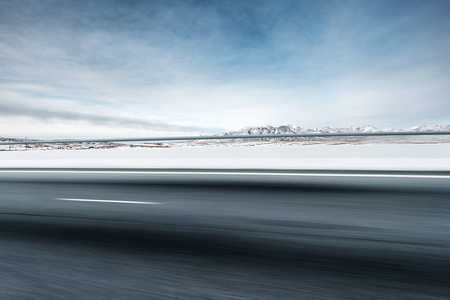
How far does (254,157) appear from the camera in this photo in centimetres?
1026

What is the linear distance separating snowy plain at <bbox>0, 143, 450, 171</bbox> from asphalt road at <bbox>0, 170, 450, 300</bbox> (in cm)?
269

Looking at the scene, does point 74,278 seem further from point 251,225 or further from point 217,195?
point 217,195

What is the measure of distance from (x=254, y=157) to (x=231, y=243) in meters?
7.27

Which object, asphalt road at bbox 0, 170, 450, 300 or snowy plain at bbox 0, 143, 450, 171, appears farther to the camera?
snowy plain at bbox 0, 143, 450, 171

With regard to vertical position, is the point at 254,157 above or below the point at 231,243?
above

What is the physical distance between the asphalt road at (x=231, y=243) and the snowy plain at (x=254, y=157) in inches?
106

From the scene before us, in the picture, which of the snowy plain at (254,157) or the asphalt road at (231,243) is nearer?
the asphalt road at (231,243)

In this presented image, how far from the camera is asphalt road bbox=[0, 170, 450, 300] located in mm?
2152

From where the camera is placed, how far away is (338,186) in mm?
6047

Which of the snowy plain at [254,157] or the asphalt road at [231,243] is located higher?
the snowy plain at [254,157]

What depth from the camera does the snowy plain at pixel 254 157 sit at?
846 centimetres

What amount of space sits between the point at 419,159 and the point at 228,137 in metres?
5.15

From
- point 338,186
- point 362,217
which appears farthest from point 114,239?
point 338,186

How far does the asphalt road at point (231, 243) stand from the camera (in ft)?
7.06
